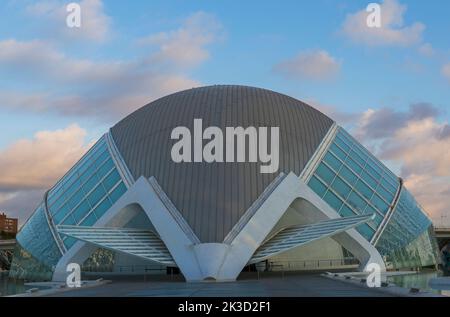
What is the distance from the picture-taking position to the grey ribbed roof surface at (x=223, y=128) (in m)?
29.8

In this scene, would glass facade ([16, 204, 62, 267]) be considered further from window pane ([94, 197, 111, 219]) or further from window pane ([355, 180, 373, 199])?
window pane ([355, 180, 373, 199])

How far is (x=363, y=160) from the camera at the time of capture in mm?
36812

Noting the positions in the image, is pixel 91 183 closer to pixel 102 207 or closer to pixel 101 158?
pixel 101 158

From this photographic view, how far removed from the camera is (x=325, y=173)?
3338 centimetres

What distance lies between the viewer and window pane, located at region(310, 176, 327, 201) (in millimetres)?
32062

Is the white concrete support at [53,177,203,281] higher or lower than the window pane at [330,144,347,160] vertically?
lower

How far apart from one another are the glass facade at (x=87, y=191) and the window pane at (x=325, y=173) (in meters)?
11.5

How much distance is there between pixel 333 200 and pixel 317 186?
1.24 meters

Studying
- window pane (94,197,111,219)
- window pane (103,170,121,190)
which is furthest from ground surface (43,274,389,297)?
window pane (103,170,121,190)

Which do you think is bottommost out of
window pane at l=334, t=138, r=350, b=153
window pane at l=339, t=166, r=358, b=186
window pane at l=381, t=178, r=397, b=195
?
window pane at l=381, t=178, r=397, b=195

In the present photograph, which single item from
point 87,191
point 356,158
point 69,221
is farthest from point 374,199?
point 69,221
